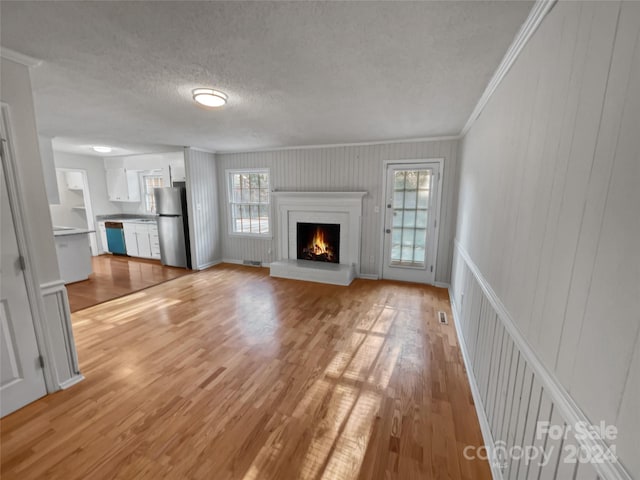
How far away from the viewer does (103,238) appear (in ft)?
22.2

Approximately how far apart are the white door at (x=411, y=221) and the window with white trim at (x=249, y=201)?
2.50 meters

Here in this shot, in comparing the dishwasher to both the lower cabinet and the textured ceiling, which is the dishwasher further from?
the textured ceiling

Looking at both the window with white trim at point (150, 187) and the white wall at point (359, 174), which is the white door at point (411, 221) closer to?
the white wall at point (359, 174)

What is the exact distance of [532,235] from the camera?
125cm

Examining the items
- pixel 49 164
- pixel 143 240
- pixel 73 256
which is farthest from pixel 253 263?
pixel 49 164

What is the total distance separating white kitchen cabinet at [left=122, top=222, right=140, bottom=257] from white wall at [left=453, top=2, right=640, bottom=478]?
7.35 m

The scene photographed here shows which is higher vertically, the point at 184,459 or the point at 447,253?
the point at 447,253

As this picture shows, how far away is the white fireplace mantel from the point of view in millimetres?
4688

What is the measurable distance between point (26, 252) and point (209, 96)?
5.99 ft

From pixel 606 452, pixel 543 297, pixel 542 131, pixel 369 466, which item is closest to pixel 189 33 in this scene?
pixel 542 131

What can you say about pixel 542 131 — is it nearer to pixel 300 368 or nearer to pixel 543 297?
→ pixel 543 297

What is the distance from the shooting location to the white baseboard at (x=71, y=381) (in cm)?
212

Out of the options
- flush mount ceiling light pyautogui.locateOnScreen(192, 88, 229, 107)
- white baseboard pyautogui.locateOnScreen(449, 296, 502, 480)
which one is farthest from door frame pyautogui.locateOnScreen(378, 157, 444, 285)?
flush mount ceiling light pyautogui.locateOnScreen(192, 88, 229, 107)

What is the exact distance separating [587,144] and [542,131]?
0.42 meters
